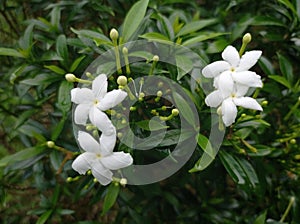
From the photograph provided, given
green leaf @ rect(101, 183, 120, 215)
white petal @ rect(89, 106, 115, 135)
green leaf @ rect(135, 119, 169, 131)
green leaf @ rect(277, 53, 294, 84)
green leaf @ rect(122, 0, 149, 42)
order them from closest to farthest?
white petal @ rect(89, 106, 115, 135)
green leaf @ rect(135, 119, 169, 131)
green leaf @ rect(122, 0, 149, 42)
green leaf @ rect(101, 183, 120, 215)
green leaf @ rect(277, 53, 294, 84)

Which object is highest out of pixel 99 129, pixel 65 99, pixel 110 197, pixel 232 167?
pixel 99 129

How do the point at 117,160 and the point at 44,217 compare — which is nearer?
the point at 117,160

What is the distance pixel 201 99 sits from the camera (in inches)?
44.4

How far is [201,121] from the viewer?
116 centimetres

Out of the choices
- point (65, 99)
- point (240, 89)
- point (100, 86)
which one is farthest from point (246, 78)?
point (65, 99)

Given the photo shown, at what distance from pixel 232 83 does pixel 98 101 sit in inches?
11.1

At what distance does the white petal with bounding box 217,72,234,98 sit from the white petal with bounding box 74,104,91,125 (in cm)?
28

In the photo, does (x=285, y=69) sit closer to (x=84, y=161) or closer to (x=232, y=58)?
(x=232, y=58)

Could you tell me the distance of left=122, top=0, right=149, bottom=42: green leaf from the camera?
1.12m

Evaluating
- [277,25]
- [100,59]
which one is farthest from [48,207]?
[277,25]

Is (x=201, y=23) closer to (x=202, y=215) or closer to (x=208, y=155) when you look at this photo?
(x=208, y=155)

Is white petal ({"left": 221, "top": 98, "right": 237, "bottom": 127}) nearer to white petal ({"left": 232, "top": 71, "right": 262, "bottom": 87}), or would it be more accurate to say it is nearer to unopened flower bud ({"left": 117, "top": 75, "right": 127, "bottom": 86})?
white petal ({"left": 232, "top": 71, "right": 262, "bottom": 87})

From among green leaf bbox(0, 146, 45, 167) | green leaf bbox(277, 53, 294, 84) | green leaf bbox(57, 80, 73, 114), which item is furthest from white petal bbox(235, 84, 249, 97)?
green leaf bbox(0, 146, 45, 167)

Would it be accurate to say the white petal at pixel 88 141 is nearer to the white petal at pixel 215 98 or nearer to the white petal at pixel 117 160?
the white petal at pixel 117 160
